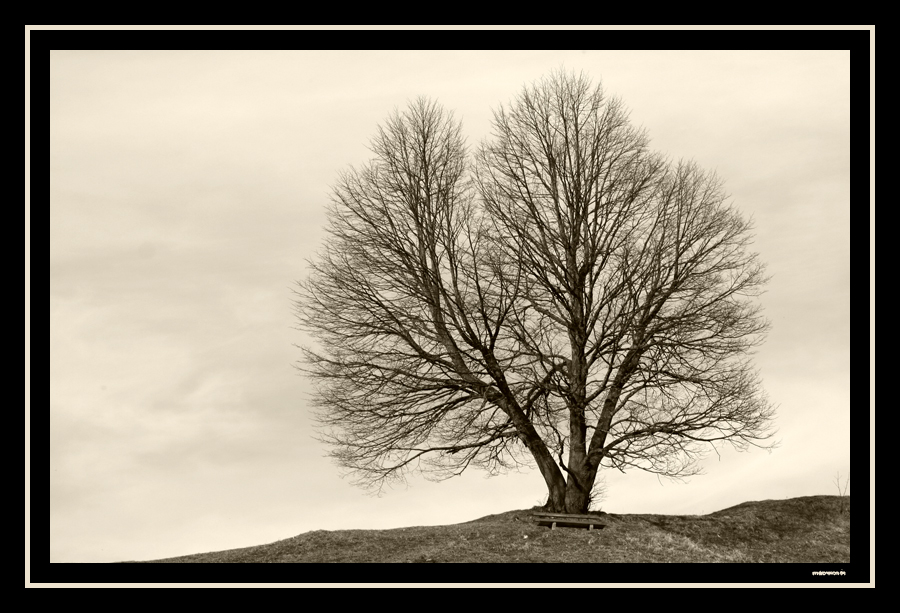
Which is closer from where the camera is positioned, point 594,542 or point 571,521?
point 594,542

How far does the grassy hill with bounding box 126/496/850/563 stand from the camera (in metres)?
15.9

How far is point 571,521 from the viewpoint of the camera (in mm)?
18469

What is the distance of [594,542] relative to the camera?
17.0 meters

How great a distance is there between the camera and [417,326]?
62.7ft

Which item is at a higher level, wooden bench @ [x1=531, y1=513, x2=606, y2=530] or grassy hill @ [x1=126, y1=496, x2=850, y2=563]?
wooden bench @ [x1=531, y1=513, x2=606, y2=530]

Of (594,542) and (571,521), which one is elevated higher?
(571,521)

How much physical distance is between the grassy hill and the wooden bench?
23cm

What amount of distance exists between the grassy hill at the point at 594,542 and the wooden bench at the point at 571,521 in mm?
231

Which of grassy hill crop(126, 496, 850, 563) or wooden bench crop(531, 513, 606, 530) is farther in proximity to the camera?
wooden bench crop(531, 513, 606, 530)

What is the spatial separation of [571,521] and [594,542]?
147 centimetres

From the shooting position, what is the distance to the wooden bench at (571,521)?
60.3 ft
